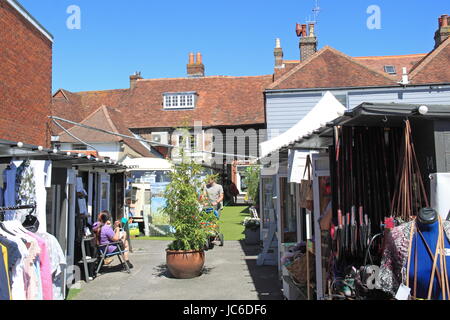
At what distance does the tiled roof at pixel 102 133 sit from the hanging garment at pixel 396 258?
74.2ft

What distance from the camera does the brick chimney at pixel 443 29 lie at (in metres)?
21.3

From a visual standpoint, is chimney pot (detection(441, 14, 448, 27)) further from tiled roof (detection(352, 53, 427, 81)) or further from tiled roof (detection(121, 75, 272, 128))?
tiled roof (detection(121, 75, 272, 128))

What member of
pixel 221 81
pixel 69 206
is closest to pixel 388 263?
pixel 69 206

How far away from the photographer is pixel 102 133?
2550 centimetres

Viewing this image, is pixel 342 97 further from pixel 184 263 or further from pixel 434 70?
pixel 184 263

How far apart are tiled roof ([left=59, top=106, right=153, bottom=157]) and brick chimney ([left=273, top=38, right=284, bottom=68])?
428 inches

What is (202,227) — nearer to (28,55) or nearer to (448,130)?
(448,130)

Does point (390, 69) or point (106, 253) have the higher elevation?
point (390, 69)

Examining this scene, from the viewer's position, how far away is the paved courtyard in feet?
22.7

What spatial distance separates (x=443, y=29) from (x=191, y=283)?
2036 centimetres

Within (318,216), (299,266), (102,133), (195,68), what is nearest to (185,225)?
(299,266)

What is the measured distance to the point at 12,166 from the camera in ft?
19.4

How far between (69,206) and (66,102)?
25.3m

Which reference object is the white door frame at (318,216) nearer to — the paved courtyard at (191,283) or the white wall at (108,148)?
the paved courtyard at (191,283)
